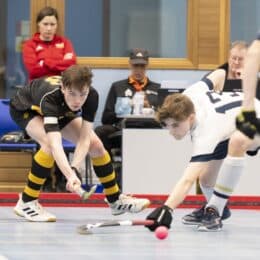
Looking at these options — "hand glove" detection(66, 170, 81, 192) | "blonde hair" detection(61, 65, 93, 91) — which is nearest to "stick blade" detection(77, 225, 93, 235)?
"hand glove" detection(66, 170, 81, 192)

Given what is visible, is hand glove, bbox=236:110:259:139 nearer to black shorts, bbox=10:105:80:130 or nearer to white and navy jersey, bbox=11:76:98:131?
white and navy jersey, bbox=11:76:98:131

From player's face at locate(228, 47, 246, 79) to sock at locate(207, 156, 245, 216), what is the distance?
974 millimetres

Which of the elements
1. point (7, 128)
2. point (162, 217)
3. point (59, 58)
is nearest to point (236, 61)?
point (162, 217)

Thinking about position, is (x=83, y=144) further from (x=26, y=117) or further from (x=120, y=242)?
(x=120, y=242)

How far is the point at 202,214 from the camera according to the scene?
5531mm

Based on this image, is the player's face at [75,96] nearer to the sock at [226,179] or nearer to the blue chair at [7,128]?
the sock at [226,179]

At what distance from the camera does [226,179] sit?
514cm

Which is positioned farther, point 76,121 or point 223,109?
point 76,121

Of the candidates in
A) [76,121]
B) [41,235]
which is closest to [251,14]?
[76,121]

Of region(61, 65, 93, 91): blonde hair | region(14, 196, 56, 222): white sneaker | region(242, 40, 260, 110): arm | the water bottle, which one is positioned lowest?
region(14, 196, 56, 222): white sneaker

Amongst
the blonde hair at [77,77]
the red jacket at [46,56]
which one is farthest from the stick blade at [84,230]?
the red jacket at [46,56]

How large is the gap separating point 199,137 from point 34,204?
1.19 meters

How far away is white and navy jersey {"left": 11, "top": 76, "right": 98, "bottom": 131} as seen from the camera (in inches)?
216

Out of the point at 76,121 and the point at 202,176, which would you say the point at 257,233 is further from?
the point at 76,121
